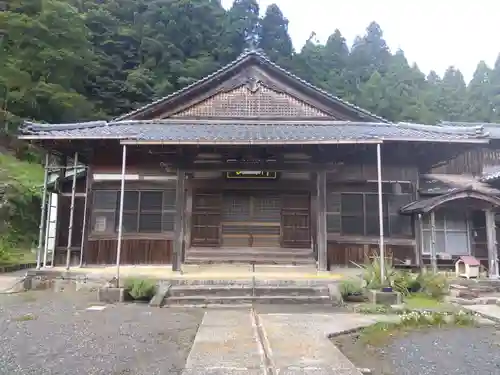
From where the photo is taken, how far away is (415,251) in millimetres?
11094

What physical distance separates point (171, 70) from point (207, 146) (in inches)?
929

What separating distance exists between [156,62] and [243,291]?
28.8 metres

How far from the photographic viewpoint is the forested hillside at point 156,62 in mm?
25234

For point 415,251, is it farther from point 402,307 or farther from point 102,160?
point 102,160

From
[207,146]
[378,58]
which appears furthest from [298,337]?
[378,58]

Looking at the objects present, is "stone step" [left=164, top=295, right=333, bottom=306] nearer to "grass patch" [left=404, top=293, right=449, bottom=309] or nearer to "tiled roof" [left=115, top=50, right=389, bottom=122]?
"grass patch" [left=404, top=293, right=449, bottom=309]

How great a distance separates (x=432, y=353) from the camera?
4.49 metres

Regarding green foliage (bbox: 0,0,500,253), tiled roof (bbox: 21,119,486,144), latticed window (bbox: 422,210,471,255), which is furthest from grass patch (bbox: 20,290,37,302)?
green foliage (bbox: 0,0,500,253)

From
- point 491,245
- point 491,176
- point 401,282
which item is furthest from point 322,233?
point 491,176

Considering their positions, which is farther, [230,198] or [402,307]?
[230,198]

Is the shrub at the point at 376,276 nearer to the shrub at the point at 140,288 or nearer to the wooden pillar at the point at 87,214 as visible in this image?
the shrub at the point at 140,288

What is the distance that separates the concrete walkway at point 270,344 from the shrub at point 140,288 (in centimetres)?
184

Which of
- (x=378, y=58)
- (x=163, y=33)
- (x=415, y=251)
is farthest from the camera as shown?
(x=378, y=58)

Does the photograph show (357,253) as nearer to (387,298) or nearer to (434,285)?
(434,285)
